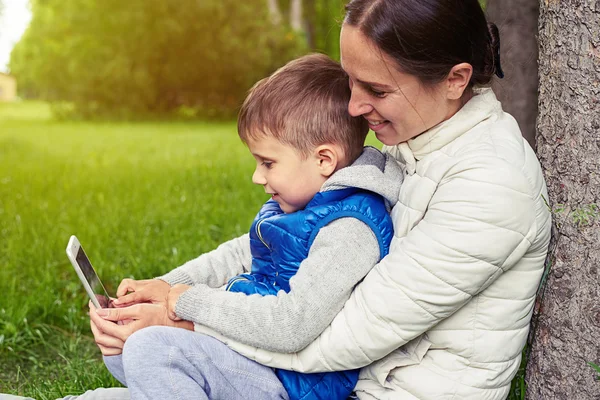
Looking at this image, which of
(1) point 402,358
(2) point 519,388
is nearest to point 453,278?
(1) point 402,358

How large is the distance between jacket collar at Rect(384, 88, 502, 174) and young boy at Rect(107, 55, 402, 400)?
0.42 ft

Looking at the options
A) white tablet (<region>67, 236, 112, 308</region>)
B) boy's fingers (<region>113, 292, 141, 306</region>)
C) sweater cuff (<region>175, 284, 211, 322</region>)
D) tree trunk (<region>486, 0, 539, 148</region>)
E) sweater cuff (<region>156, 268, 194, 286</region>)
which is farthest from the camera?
tree trunk (<region>486, 0, 539, 148</region>)

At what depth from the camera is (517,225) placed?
1884 millimetres

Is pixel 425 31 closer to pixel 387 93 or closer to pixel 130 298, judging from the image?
pixel 387 93

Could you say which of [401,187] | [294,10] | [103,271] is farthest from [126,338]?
[294,10]

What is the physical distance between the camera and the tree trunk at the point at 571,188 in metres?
2.06

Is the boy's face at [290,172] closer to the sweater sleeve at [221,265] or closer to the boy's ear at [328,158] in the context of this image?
the boy's ear at [328,158]

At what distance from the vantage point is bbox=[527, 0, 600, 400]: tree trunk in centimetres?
206

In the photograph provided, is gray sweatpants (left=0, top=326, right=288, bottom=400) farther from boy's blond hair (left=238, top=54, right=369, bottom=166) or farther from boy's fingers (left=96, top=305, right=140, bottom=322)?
boy's blond hair (left=238, top=54, right=369, bottom=166)

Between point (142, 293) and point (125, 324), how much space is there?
193 mm

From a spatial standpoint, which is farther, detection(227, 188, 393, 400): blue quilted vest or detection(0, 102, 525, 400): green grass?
detection(0, 102, 525, 400): green grass

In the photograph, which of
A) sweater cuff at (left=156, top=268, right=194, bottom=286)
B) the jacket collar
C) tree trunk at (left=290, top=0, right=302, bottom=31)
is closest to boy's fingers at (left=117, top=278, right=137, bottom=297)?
sweater cuff at (left=156, top=268, right=194, bottom=286)

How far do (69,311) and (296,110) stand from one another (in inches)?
81.9

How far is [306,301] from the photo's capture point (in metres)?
1.96
